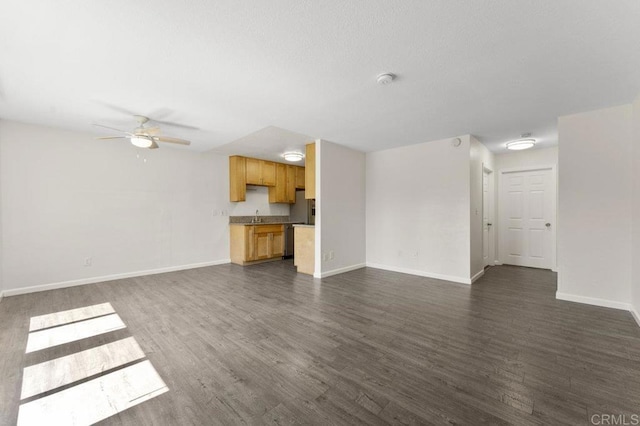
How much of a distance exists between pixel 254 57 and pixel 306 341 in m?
2.50

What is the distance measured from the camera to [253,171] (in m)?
6.14

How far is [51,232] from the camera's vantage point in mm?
3947

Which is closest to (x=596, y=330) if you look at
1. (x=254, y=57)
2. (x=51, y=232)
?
(x=254, y=57)

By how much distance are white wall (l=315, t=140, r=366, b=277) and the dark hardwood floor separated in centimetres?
105

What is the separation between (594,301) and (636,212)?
3.83 feet

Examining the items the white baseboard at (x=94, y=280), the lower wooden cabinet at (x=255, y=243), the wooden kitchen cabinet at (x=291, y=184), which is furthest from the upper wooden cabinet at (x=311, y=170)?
the white baseboard at (x=94, y=280)

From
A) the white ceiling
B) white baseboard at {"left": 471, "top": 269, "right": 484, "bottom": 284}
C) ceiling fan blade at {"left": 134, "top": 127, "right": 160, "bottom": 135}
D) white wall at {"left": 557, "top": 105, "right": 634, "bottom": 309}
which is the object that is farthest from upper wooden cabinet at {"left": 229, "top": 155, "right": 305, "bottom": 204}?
white wall at {"left": 557, "top": 105, "right": 634, "bottom": 309}

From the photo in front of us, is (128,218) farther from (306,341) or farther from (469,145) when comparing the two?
(469,145)

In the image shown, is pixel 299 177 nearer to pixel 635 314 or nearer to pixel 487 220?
pixel 487 220

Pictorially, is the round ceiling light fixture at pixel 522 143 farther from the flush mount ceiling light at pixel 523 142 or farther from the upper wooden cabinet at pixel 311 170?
the upper wooden cabinet at pixel 311 170

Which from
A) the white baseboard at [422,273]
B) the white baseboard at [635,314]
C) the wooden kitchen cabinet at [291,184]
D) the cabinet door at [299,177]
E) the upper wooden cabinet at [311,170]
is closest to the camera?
the white baseboard at [635,314]

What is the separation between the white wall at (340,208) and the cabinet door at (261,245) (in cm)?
187

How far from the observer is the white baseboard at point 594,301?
→ 3041 mm

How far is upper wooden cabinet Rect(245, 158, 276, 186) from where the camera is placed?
20.0 feet
